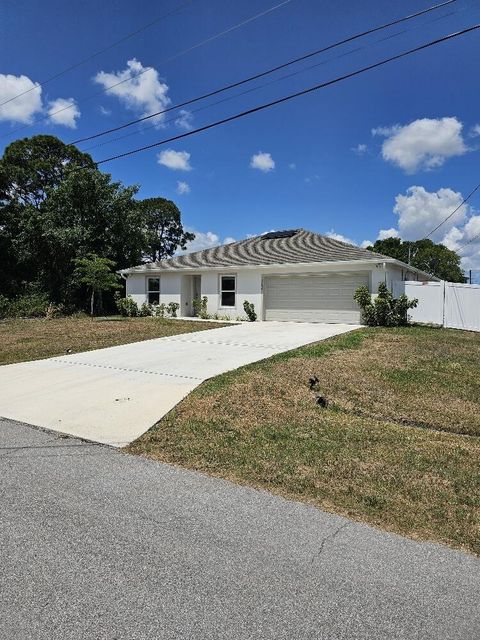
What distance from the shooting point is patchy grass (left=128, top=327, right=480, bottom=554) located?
11.6 ft

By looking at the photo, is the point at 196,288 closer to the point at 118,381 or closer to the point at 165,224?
the point at 118,381

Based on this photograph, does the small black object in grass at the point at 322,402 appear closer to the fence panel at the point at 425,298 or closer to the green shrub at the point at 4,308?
the fence panel at the point at 425,298

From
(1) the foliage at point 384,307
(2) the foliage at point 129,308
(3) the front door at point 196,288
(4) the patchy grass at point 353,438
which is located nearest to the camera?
(4) the patchy grass at point 353,438

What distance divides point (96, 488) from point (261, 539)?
1.56 metres

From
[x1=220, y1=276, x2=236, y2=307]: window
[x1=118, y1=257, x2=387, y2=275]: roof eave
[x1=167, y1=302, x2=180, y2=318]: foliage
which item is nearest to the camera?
[x1=118, y1=257, x2=387, y2=275]: roof eave

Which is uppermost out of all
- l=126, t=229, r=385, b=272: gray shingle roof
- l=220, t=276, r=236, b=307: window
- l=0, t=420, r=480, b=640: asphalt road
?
l=126, t=229, r=385, b=272: gray shingle roof

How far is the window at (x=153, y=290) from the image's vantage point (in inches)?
907

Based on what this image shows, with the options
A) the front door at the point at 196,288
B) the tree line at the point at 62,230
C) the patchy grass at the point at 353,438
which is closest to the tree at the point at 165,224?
the tree line at the point at 62,230

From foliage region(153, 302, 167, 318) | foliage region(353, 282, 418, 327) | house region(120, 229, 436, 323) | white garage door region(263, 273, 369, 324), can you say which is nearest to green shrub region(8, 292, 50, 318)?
house region(120, 229, 436, 323)

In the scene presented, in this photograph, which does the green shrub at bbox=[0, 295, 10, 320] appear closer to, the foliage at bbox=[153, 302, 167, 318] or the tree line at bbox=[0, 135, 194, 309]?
the tree line at bbox=[0, 135, 194, 309]

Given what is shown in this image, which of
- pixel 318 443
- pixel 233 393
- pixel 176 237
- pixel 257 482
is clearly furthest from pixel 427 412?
pixel 176 237

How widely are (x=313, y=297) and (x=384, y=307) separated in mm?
3412

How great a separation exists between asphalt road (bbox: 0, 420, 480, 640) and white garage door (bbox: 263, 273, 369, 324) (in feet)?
49.4

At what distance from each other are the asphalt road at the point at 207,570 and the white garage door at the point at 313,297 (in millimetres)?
15062
